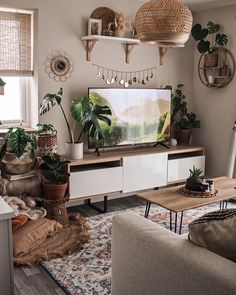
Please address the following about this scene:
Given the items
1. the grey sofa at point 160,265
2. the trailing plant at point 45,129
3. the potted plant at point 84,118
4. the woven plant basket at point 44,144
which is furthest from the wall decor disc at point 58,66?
the grey sofa at point 160,265

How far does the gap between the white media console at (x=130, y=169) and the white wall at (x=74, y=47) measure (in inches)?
18.1

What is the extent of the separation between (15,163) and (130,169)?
4.33 feet

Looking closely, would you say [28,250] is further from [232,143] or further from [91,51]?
[232,143]

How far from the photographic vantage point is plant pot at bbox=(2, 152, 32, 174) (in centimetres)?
344

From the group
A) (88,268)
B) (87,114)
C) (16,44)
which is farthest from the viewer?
(87,114)

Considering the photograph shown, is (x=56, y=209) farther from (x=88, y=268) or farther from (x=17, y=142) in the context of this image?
(x=88, y=268)

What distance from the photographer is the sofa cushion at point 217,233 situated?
1484mm

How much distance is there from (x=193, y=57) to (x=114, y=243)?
364cm

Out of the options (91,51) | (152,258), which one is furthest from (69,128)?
(152,258)

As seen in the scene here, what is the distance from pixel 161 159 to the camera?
441 centimetres

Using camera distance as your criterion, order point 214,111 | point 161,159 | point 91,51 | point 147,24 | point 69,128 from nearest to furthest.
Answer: point 147,24, point 69,128, point 91,51, point 161,159, point 214,111

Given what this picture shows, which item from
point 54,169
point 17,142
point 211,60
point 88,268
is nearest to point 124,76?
point 211,60

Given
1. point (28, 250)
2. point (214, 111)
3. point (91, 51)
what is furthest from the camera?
point (214, 111)

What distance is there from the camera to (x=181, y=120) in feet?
16.1
